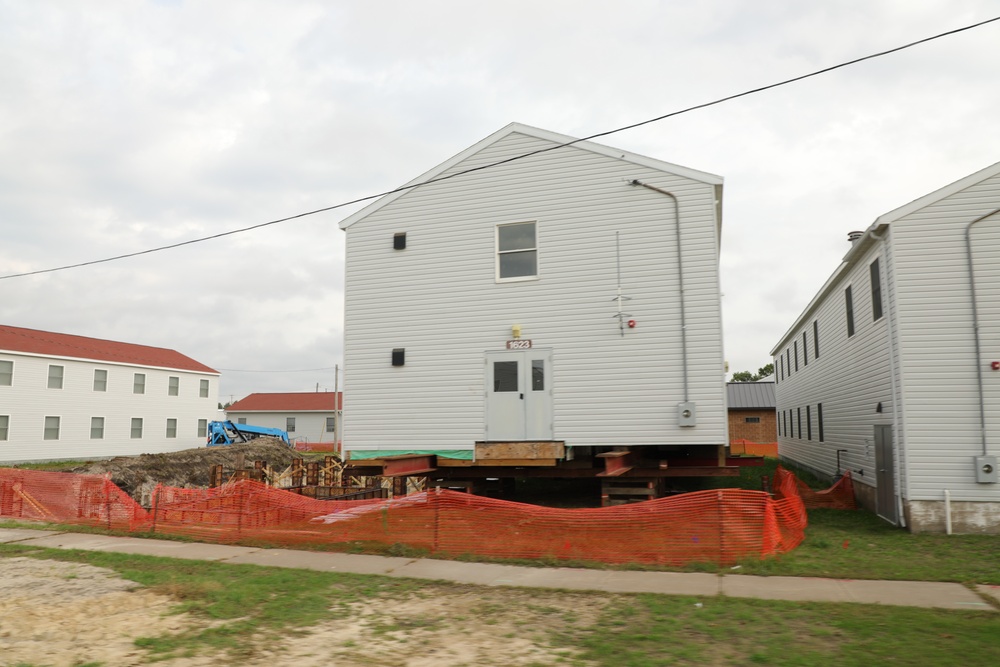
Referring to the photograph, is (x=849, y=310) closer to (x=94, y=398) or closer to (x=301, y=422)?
(x=94, y=398)

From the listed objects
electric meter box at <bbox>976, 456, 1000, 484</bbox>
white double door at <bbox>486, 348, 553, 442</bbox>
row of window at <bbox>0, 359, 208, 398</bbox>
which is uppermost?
row of window at <bbox>0, 359, 208, 398</bbox>

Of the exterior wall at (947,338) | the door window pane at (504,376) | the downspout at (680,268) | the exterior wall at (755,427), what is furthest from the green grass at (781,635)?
the exterior wall at (755,427)

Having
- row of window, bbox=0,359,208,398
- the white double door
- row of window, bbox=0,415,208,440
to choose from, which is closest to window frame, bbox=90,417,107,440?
row of window, bbox=0,415,208,440

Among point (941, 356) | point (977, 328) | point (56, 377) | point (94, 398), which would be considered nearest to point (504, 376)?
point (941, 356)

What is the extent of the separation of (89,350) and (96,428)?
4.39 m

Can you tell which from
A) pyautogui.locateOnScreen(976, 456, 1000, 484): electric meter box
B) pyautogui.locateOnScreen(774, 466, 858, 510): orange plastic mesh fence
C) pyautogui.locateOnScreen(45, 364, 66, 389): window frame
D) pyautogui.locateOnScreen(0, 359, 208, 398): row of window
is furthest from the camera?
pyautogui.locateOnScreen(45, 364, 66, 389): window frame

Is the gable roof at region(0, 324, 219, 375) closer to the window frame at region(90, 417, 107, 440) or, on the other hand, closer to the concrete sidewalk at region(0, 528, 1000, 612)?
the window frame at region(90, 417, 107, 440)

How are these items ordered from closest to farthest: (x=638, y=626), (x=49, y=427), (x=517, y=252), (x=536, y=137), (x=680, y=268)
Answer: (x=638, y=626) → (x=680, y=268) → (x=517, y=252) → (x=536, y=137) → (x=49, y=427)

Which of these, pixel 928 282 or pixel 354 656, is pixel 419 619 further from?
pixel 928 282

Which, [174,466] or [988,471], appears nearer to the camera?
[988,471]

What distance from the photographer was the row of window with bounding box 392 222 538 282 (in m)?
15.5

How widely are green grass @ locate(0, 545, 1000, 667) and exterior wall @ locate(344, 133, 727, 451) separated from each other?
248 inches

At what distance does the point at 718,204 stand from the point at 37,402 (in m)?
34.9

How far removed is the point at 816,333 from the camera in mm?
25094
